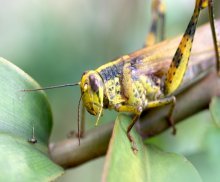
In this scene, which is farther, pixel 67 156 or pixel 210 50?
pixel 210 50

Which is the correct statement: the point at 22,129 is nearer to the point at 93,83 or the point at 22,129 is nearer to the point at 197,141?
the point at 93,83

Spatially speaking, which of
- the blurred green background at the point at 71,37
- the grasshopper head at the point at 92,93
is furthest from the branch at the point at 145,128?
the blurred green background at the point at 71,37

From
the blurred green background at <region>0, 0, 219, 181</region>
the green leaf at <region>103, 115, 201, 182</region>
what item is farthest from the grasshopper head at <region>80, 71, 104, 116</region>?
the blurred green background at <region>0, 0, 219, 181</region>

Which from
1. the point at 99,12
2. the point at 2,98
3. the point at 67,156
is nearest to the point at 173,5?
the point at 99,12

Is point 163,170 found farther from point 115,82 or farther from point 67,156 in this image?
point 115,82

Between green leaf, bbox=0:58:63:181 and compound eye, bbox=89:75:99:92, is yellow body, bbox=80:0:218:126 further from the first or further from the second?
green leaf, bbox=0:58:63:181

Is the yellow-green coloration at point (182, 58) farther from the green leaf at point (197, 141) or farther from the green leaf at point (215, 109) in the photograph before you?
the green leaf at point (215, 109)
